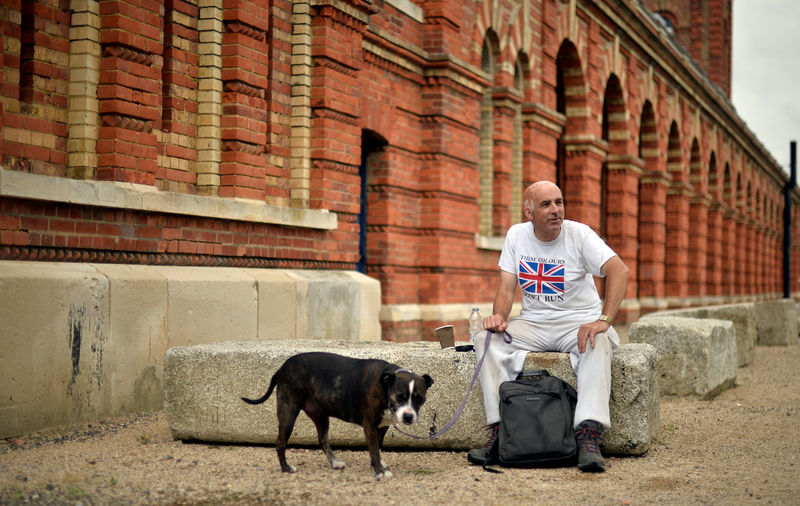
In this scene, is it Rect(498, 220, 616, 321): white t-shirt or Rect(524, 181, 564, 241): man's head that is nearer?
Rect(524, 181, 564, 241): man's head

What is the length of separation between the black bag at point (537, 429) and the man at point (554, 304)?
0.12 m

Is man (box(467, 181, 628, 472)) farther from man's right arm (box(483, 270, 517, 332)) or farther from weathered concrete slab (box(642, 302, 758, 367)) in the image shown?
weathered concrete slab (box(642, 302, 758, 367))

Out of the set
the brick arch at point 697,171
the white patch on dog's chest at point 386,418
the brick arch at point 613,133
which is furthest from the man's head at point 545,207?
the brick arch at point 697,171

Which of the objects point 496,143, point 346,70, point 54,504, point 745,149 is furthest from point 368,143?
point 745,149

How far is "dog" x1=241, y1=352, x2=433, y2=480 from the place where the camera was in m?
4.85

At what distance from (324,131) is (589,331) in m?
5.15

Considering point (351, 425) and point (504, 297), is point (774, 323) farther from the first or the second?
point (351, 425)

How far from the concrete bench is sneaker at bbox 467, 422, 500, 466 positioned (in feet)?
0.84

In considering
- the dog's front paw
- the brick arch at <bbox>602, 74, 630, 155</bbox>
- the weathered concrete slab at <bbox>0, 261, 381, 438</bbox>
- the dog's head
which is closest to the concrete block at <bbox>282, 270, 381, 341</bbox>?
the weathered concrete slab at <bbox>0, 261, 381, 438</bbox>

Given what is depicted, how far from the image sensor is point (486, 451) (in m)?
5.73

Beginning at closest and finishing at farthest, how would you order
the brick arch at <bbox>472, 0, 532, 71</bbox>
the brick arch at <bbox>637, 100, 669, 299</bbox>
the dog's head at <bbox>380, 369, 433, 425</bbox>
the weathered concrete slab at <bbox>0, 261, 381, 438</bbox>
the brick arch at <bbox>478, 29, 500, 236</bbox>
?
the dog's head at <bbox>380, 369, 433, 425</bbox> < the weathered concrete slab at <bbox>0, 261, 381, 438</bbox> < the brick arch at <bbox>472, 0, 532, 71</bbox> < the brick arch at <bbox>478, 29, 500, 236</bbox> < the brick arch at <bbox>637, 100, 669, 299</bbox>

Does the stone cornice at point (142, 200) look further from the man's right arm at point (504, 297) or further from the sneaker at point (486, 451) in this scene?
the sneaker at point (486, 451)

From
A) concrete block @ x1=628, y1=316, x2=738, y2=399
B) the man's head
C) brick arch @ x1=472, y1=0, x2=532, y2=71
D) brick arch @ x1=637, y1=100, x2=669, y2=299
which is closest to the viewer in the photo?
the man's head

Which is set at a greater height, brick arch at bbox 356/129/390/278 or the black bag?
brick arch at bbox 356/129/390/278
